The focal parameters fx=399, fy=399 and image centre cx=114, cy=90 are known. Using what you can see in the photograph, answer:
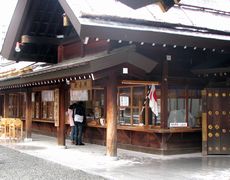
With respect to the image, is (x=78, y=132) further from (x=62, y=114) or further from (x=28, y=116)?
(x=28, y=116)

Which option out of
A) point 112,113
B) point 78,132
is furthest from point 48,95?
point 112,113

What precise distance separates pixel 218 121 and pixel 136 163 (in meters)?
3.28

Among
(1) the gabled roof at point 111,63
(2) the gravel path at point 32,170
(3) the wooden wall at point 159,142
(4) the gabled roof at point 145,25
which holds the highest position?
(4) the gabled roof at point 145,25

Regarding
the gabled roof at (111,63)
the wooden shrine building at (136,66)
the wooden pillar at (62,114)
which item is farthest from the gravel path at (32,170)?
the gabled roof at (111,63)

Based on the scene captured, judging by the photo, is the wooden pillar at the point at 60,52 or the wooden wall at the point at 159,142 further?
the wooden pillar at the point at 60,52

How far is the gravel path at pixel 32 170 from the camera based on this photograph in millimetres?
9000

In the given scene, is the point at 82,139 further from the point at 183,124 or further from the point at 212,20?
the point at 212,20

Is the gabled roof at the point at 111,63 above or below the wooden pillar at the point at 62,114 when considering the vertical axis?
above

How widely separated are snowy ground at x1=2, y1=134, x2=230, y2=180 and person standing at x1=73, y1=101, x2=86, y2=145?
0.98m

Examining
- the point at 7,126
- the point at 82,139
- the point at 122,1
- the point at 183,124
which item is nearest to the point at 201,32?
the point at 122,1

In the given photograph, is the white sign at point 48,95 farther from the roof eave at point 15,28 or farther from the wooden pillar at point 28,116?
the roof eave at point 15,28

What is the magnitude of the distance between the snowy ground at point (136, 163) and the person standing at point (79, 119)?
98cm

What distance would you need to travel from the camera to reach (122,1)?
11.2 metres

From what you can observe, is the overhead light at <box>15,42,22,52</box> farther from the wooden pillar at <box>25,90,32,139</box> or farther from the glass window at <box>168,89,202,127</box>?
the glass window at <box>168,89,202,127</box>
